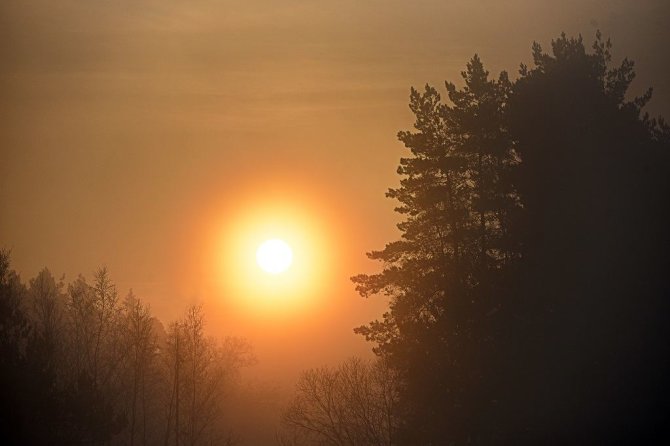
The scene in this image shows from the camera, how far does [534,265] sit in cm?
2802

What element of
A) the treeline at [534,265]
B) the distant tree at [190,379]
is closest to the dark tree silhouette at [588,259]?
the treeline at [534,265]

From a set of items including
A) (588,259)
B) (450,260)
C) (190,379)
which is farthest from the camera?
(190,379)

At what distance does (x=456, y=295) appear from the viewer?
29188 millimetres

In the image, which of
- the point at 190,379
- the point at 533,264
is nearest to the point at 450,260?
the point at 533,264

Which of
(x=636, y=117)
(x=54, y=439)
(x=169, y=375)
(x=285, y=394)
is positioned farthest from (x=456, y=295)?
(x=285, y=394)

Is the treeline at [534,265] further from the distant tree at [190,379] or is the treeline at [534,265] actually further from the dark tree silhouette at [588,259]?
the distant tree at [190,379]

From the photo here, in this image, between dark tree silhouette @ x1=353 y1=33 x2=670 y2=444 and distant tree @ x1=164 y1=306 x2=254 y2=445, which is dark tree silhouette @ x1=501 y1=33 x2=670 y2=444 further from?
distant tree @ x1=164 y1=306 x2=254 y2=445

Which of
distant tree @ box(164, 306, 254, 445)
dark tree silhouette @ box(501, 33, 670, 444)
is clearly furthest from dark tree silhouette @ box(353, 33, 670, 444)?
distant tree @ box(164, 306, 254, 445)

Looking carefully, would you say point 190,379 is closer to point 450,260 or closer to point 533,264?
point 450,260

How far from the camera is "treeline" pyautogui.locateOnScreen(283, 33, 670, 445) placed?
26.6 m

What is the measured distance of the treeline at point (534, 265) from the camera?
26.6 m

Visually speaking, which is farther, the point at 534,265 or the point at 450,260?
the point at 450,260

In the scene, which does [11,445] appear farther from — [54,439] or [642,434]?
[642,434]

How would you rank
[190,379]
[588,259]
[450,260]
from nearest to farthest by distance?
[588,259]
[450,260]
[190,379]
